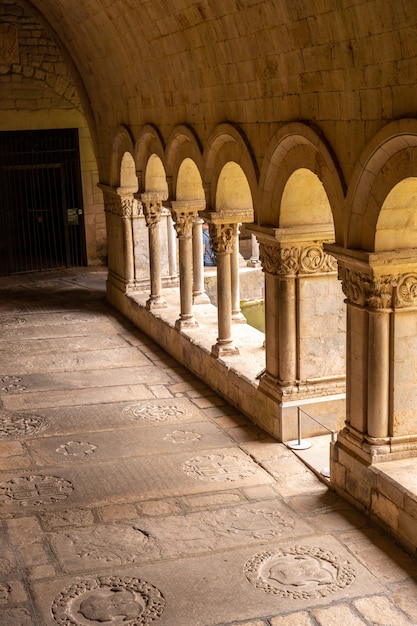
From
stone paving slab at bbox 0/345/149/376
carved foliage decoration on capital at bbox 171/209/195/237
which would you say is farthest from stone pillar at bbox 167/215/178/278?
carved foliage decoration on capital at bbox 171/209/195/237

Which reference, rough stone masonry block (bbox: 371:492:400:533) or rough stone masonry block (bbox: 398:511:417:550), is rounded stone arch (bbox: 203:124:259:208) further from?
rough stone masonry block (bbox: 398:511:417:550)

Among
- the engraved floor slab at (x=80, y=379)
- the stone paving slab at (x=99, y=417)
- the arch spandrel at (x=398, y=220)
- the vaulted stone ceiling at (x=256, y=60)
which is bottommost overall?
the stone paving slab at (x=99, y=417)

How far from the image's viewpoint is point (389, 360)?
22.4 feet

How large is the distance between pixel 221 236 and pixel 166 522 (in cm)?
399

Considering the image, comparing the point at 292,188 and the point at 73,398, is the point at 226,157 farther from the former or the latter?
the point at 73,398

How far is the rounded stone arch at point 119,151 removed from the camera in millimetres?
12938

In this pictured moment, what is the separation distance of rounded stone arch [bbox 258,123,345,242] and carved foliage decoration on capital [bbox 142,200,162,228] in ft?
14.2

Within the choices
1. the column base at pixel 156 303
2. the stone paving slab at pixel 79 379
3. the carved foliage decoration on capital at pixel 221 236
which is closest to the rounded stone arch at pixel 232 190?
the carved foliage decoration on capital at pixel 221 236

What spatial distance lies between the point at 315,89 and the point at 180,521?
3.59 m

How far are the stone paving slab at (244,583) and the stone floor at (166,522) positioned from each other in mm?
12

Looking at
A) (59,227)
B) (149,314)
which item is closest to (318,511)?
(149,314)

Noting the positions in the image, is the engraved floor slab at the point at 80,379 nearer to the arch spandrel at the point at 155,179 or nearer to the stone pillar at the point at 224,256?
the stone pillar at the point at 224,256

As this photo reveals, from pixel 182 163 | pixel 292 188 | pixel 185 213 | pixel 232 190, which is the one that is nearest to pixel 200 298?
pixel 185 213

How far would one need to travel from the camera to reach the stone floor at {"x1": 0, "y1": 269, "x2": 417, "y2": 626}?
5.71 meters
